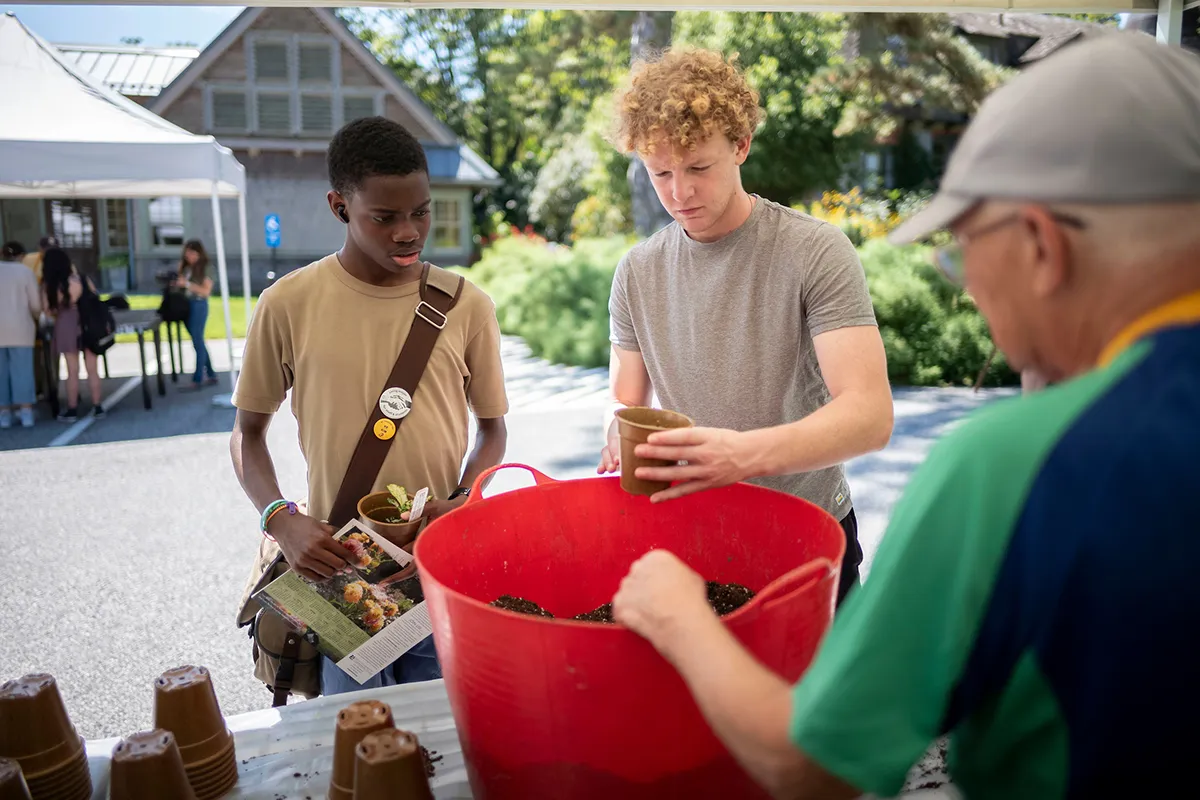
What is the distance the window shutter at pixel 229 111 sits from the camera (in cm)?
2284

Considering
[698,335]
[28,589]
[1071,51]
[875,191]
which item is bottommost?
[28,589]

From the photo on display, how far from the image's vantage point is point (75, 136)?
725 centimetres

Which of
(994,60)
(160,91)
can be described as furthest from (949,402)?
(160,91)

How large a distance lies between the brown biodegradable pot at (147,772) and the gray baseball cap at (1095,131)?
51.6 inches

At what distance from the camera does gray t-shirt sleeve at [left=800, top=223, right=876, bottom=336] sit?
1.84 metres

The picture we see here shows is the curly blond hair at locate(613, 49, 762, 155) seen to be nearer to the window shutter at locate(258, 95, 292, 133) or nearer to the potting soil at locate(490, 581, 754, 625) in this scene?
the potting soil at locate(490, 581, 754, 625)

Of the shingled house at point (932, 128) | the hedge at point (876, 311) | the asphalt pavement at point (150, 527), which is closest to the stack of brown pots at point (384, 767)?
the asphalt pavement at point (150, 527)

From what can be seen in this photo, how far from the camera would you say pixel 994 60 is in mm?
22391

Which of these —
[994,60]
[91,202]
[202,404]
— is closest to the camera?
[202,404]

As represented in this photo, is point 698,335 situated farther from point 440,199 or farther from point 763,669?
point 440,199

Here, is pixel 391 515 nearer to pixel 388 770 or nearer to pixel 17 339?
pixel 388 770

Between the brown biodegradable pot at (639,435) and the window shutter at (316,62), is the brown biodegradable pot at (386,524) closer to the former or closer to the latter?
the brown biodegradable pot at (639,435)

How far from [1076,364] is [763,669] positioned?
42 cm

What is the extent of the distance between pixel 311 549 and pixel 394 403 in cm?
38
